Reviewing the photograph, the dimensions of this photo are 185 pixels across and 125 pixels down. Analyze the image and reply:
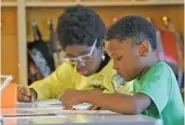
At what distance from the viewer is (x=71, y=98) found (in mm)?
1096

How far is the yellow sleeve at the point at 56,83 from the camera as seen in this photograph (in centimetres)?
171

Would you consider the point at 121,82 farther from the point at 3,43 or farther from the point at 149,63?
the point at 3,43

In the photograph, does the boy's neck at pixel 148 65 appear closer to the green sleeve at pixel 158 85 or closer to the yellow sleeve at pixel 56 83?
the green sleeve at pixel 158 85

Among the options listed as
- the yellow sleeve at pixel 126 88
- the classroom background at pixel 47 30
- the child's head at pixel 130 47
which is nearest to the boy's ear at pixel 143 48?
the child's head at pixel 130 47

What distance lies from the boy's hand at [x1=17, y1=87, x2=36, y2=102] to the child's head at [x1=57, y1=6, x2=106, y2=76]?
169 millimetres

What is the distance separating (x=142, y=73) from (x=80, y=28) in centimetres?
57

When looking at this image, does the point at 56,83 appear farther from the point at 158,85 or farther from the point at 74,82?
the point at 158,85

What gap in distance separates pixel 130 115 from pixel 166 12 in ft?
5.70

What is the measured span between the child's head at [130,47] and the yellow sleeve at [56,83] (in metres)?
0.59

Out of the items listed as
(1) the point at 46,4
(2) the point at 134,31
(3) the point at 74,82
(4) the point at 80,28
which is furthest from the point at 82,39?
(1) the point at 46,4

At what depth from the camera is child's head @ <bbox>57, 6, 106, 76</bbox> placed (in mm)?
1602

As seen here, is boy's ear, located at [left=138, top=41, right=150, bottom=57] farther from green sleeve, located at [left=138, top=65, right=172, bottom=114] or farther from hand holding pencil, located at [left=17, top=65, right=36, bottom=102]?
hand holding pencil, located at [left=17, top=65, right=36, bottom=102]

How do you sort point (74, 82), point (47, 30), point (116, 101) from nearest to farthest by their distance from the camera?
point (116, 101), point (74, 82), point (47, 30)

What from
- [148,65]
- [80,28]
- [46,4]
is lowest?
[148,65]
